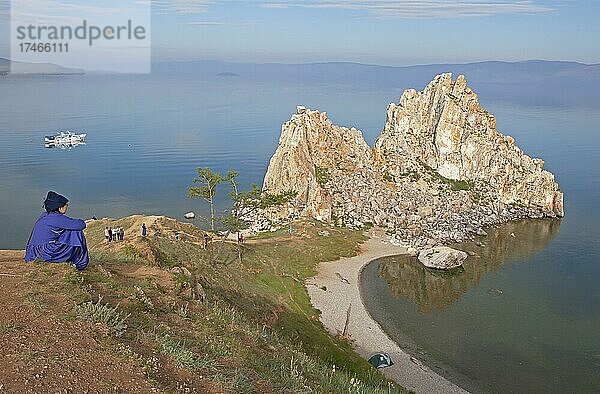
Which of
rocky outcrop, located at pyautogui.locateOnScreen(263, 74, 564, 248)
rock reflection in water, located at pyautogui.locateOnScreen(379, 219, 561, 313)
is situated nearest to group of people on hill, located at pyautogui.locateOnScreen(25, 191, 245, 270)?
rock reflection in water, located at pyautogui.locateOnScreen(379, 219, 561, 313)

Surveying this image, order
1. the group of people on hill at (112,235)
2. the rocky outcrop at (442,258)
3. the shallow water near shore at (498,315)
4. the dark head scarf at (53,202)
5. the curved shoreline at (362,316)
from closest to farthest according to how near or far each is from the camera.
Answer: the dark head scarf at (53,202), the group of people on hill at (112,235), the curved shoreline at (362,316), the shallow water near shore at (498,315), the rocky outcrop at (442,258)

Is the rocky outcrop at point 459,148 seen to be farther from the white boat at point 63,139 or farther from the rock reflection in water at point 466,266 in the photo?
the white boat at point 63,139

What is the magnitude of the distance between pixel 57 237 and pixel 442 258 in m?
48.2

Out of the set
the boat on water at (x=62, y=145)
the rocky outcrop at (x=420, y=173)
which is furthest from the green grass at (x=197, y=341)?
the boat on water at (x=62, y=145)

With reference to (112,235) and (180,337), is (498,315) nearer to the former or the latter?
(112,235)

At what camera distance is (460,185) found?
8638 centimetres

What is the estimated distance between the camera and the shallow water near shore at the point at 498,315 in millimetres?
37938

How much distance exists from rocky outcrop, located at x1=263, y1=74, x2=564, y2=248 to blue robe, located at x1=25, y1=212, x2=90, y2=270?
171 ft

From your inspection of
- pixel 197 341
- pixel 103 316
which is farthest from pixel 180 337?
pixel 103 316

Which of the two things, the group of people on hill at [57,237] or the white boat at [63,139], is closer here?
the group of people on hill at [57,237]

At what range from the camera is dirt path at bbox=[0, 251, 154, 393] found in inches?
393

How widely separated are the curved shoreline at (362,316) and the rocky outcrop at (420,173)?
7.74 meters

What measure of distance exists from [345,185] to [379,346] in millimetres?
41019

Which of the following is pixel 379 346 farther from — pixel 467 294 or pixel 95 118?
pixel 95 118
